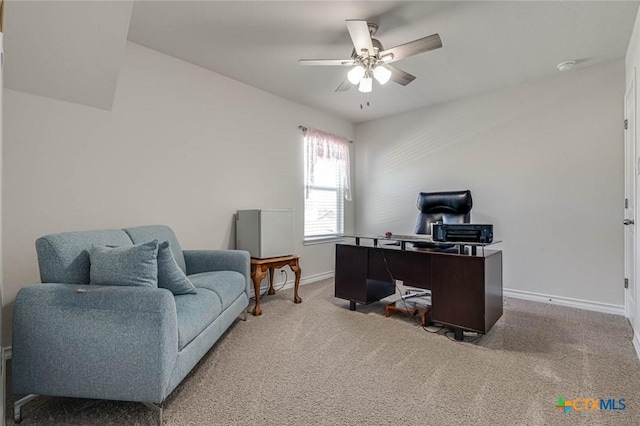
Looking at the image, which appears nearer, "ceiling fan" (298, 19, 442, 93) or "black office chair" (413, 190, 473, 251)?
"ceiling fan" (298, 19, 442, 93)

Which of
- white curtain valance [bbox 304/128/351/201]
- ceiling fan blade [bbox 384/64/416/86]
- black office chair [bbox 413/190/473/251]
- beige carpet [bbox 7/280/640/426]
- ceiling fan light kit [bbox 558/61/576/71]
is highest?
ceiling fan light kit [bbox 558/61/576/71]

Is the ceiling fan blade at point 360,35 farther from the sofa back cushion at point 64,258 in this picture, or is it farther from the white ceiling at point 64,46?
the sofa back cushion at point 64,258

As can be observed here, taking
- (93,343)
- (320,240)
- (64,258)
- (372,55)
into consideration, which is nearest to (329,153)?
(320,240)

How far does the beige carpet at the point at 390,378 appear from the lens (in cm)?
151

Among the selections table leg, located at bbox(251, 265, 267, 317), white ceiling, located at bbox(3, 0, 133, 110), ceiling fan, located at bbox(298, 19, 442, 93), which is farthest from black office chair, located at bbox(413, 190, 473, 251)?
white ceiling, located at bbox(3, 0, 133, 110)

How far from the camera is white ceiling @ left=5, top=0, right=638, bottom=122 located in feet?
6.61

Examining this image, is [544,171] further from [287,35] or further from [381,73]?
[287,35]

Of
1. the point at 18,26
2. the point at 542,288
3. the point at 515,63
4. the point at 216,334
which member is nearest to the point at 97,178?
the point at 18,26

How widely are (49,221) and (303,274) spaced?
272 centimetres

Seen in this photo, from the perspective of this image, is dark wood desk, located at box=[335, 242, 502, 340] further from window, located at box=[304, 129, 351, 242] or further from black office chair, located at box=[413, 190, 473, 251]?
window, located at box=[304, 129, 351, 242]

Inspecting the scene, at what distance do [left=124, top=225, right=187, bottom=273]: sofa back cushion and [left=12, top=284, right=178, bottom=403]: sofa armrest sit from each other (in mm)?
891

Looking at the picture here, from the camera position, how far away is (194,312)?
1784 mm

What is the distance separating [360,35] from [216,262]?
2.11 metres

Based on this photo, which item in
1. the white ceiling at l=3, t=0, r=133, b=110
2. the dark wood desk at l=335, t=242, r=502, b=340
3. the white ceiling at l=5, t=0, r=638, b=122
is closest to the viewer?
the white ceiling at l=3, t=0, r=133, b=110
